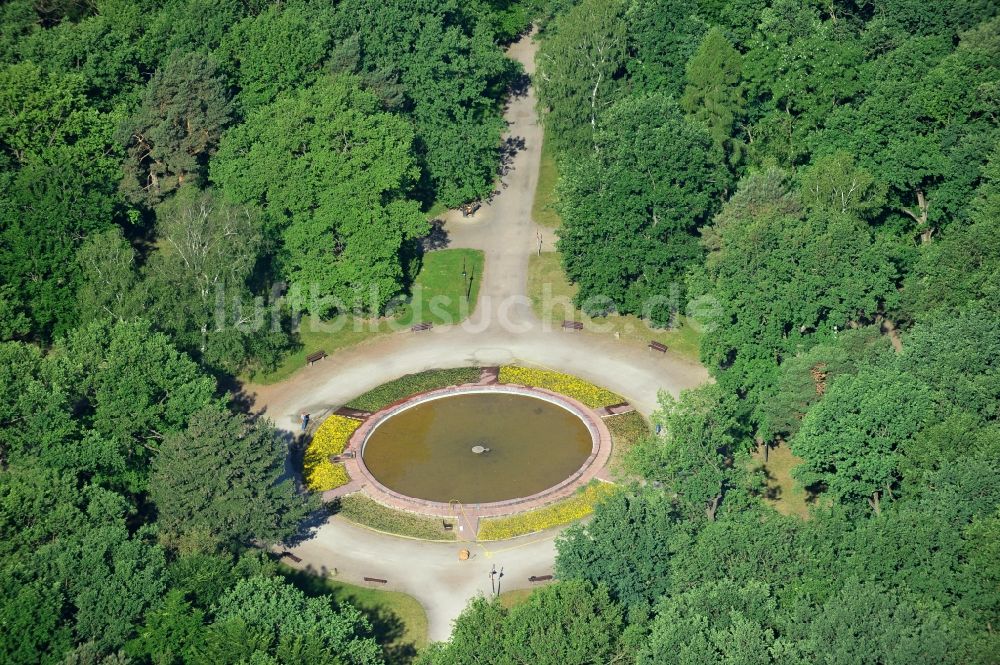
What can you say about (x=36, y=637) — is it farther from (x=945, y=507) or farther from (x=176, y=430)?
(x=945, y=507)

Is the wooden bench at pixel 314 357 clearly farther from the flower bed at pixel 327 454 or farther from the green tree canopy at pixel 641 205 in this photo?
the green tree canopy at pixel 641 205

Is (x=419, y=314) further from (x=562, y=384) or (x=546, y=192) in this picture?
(x=546, y=192)

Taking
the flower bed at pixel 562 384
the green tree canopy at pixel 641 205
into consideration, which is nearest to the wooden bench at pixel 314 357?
the flower bed at pixel 562 384

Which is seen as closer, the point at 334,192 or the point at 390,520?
the point at 390,520

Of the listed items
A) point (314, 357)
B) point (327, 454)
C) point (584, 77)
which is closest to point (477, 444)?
point (327, 454)

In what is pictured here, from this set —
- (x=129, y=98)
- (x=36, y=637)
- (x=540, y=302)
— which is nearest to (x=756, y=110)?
(x=540, y=302)

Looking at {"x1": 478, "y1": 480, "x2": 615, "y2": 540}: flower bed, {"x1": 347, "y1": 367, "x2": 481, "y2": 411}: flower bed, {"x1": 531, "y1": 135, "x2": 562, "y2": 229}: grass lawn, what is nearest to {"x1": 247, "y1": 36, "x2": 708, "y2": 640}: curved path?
{"x1": 531, "y1": 135, "x2": 562, "y2": 229}: grass lawn

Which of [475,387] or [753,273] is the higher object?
[753,273]
